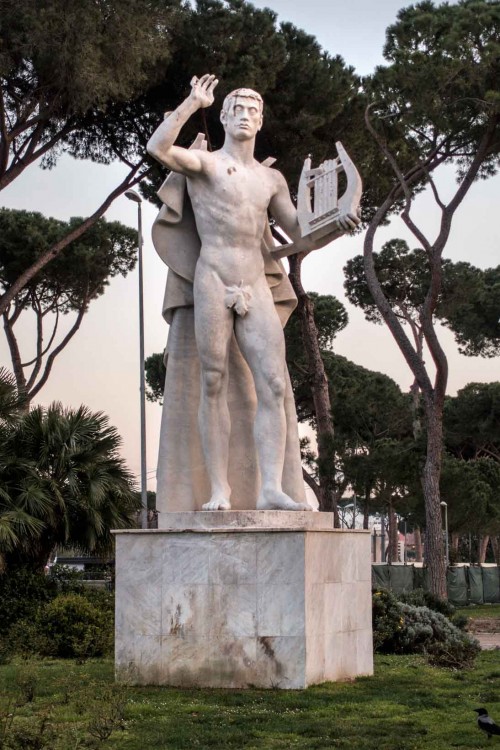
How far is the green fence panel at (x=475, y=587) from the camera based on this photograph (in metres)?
32.2

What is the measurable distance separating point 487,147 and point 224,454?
13.2 metres

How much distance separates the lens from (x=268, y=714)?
6.64 metres

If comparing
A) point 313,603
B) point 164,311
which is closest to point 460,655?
point 313,603

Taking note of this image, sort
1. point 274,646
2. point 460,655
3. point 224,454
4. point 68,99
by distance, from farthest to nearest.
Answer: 1. point 68,99
2. point 460,655
3. point 224,454
4. point 274,646

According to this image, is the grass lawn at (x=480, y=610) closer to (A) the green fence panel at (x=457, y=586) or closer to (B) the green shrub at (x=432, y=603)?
(A) the green fence panel at (x=457, y=586)

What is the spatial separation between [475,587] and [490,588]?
983mm

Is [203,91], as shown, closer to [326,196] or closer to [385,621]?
[326,196]

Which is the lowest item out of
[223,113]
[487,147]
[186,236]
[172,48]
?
[186,236]

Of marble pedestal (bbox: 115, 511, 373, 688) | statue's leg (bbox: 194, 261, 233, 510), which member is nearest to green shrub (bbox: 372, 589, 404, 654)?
marble pedestal (bbox: 115, 511, 373, 688)

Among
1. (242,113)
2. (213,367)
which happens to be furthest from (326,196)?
(213,367)

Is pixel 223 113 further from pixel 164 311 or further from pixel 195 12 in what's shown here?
pixel 195 12

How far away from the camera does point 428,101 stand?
19594 millimetres

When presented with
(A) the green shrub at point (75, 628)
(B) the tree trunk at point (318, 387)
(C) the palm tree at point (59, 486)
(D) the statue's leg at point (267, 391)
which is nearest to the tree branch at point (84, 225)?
(B) the tree trunk at point (318, 387)

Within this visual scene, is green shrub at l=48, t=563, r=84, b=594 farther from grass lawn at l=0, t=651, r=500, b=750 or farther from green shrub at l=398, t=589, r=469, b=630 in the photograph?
grass lawn at l=0, t=651, r=500, b=750
